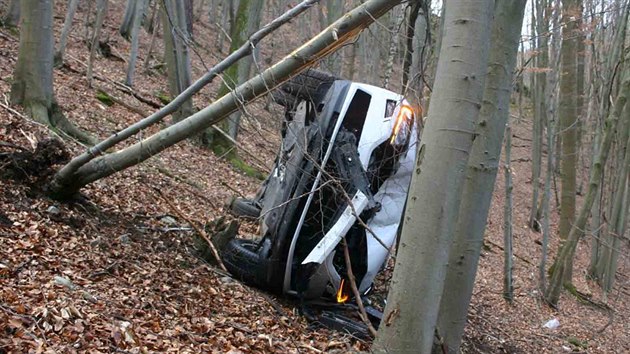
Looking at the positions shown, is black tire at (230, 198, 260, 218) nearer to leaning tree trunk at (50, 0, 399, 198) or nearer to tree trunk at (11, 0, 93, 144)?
leaning tree trunk at (50, 0, 399, 198)

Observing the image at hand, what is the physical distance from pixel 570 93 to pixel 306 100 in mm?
10918

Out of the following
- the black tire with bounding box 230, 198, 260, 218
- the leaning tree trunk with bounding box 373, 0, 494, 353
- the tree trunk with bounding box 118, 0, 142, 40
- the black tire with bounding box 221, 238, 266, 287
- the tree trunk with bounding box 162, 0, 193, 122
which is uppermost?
the tree trunk with bounding box 118, 0, 142, 40

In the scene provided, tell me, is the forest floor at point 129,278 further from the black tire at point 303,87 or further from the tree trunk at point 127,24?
the tree trunk at point 127,24

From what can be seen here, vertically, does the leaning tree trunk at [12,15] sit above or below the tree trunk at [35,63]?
above

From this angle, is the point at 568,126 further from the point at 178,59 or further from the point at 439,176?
the point at 439,176

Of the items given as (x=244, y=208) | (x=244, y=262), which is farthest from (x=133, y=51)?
(x=244, y=262)

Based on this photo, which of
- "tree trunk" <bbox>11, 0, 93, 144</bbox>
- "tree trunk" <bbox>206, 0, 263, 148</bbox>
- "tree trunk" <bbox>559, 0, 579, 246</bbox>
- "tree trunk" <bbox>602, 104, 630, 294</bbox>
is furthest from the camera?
"tree trunk" <bbox>602, 104, 630, 294</bbox>

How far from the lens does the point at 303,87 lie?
5.93 m

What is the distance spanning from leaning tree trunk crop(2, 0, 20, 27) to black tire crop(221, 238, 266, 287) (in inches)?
398

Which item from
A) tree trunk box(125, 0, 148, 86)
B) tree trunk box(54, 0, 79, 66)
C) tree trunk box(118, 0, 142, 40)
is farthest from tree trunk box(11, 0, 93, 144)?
tree trunk box(118, 0, 142, 40)

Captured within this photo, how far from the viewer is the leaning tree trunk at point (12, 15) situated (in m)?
13.4

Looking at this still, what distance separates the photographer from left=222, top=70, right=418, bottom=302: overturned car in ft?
17.9

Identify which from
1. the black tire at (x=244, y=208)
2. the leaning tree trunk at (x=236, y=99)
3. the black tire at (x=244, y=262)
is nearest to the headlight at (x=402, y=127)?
the leaning tree trunk at (x=236, y=99)

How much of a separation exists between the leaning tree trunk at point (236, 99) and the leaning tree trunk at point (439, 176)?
1057 mm
